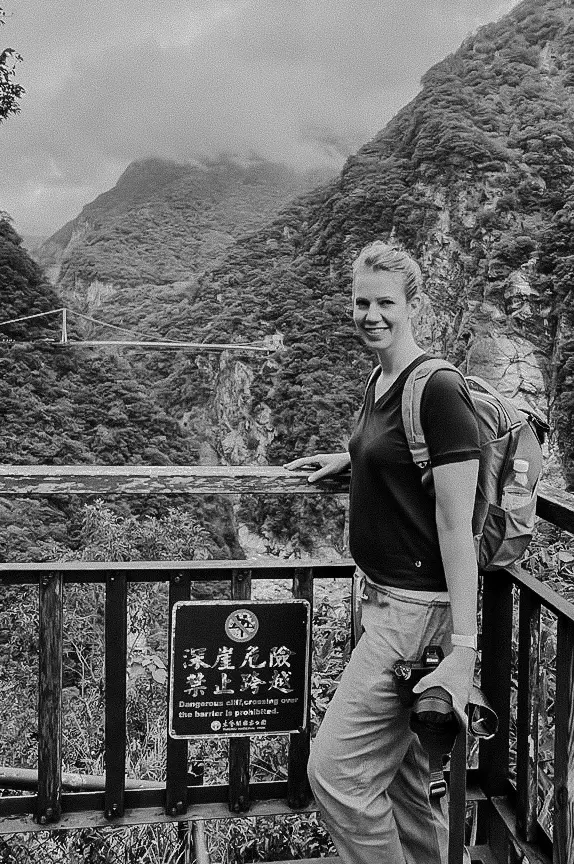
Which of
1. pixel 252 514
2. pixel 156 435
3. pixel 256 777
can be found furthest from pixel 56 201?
pixel 256 777

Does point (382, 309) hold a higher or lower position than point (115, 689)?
higher

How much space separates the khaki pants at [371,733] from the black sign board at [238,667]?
0.81 feet

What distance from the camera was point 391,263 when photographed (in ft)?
3.66

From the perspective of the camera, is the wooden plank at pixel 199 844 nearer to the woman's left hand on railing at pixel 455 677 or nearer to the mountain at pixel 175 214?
the woman's left hand on railing at pixel 455 677

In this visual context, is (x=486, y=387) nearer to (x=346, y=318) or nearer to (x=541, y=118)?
(x=346, y=318)

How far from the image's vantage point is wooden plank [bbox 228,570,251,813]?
1354mm

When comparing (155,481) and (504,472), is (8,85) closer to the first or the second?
(155,481)

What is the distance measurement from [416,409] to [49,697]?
2.50ft

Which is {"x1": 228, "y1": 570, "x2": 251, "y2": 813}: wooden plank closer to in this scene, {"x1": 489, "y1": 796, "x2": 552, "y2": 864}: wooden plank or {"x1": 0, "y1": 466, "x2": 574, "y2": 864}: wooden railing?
{"x1": 0, "y1": 466, "x2": 574, "y2": 864}: wooden railing

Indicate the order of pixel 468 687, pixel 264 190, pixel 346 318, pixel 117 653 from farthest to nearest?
pixel 264 190 → pixel 346 318 → pixel 117 653 → pixel 468 687

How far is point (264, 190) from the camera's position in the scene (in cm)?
1340

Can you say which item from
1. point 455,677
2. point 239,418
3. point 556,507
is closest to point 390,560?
point 455,677

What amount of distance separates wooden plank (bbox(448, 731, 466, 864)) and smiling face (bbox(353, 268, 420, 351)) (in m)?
0.51

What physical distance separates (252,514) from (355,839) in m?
9.49
